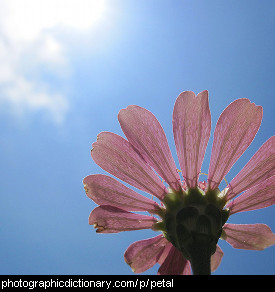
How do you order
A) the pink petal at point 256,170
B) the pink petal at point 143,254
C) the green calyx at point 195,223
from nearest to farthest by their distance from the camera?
the green calyx at point 195,223 → the pink petal at point 256,170 → the pink petal at point 143,254

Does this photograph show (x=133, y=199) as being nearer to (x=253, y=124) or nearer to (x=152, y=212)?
(x=152, y=212)

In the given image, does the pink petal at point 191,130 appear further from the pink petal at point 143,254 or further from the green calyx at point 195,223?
the pink petal at point 143,254

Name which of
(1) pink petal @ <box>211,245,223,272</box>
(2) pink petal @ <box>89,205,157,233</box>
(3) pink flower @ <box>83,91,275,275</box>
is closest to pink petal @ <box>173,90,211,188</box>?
(3) pink flower @ <box>83,91,275,275</box>

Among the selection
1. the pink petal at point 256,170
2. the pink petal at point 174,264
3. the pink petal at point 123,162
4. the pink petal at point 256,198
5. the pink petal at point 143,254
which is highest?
the pink petal at point 123,162

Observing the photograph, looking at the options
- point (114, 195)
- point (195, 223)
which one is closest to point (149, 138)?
point (114, 195)

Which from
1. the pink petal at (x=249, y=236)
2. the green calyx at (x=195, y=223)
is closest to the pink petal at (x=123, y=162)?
the green calyx at (x=195, y=223)

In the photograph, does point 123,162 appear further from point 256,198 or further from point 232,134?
point 256,198
